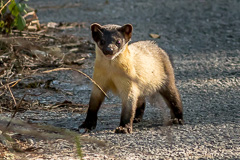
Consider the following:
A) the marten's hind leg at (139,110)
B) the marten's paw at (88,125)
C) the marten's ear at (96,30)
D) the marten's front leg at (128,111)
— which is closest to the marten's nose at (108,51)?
the marten's ear at (96,30)

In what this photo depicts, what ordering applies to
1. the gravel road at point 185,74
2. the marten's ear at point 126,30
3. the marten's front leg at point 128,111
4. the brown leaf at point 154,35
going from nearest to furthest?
the gravel road at point 185,74 → the marten's front leg at point 128,111 → the marten's ear at point 126,30 → the brown leaf at point 154,35

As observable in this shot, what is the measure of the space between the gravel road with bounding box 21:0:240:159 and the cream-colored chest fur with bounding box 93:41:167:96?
1.44 ft

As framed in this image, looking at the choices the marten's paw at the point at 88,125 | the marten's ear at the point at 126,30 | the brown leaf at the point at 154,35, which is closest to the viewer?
the marten's paw at the point at 88,125

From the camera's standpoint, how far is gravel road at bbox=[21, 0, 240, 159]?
15.4ft

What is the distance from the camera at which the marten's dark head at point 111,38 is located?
5.21 m

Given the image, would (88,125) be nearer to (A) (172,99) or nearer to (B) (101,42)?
(B) (101,42)

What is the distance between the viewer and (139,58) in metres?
5.69

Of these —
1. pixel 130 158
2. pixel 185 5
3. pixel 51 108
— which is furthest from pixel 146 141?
pixel 185 5

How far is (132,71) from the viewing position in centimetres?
543

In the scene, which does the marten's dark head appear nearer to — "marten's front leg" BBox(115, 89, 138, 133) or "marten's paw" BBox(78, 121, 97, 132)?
"marten's front leg" BBox(115, 89, 138, 133)

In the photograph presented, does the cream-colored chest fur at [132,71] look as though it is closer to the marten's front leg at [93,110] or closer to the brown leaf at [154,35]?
the marten's front leg at [93,110]

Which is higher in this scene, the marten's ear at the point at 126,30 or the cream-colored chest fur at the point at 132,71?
the marten's ear at the point at 126,30

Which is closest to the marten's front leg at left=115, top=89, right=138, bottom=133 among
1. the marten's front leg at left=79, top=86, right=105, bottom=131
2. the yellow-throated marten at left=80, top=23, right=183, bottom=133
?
the yellow-throated marten at left=80, top=23, right=183, bottom=133

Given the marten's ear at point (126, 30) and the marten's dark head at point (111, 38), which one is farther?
the marten's ear at point (126, 30)
